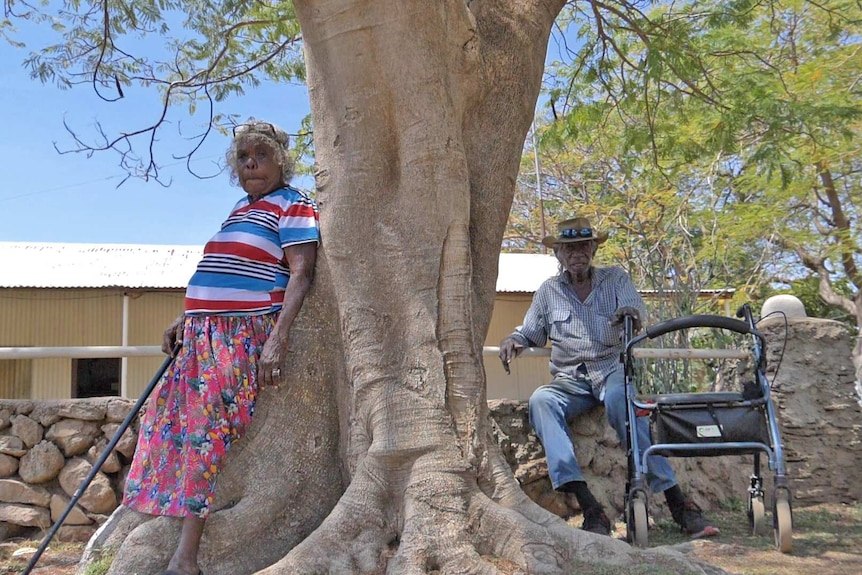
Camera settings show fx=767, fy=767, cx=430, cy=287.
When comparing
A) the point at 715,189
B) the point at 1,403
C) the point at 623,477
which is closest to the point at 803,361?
the point at 623,477

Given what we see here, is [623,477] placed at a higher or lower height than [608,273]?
lower

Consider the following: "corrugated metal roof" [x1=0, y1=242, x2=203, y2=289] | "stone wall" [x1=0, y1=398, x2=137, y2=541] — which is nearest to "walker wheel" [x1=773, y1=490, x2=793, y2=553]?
"stone wall" [x1=0, y1=398, x2=137, y2=541]

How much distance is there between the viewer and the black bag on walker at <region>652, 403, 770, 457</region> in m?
4.07

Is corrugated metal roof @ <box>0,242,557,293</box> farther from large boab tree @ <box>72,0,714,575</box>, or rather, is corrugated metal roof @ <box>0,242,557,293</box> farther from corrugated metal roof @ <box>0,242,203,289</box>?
large boab tree @ <box>72,0,714,575</box>

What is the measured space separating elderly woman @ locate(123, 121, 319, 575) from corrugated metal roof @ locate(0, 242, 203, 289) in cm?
989

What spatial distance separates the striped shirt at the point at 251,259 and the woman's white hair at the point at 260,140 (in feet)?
0.77

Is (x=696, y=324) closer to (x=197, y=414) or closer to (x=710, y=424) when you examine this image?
(x=710, y=424)

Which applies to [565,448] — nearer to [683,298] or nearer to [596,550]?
[596,550]

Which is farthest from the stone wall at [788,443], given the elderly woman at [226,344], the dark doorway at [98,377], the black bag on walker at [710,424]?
the dark doorway at [98,377]

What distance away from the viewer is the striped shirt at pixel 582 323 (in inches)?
193

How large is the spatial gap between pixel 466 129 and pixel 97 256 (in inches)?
479

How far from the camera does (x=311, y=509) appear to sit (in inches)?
143

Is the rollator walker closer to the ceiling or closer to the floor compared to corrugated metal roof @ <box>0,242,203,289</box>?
closer to the floor

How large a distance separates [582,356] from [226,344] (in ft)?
7.94
